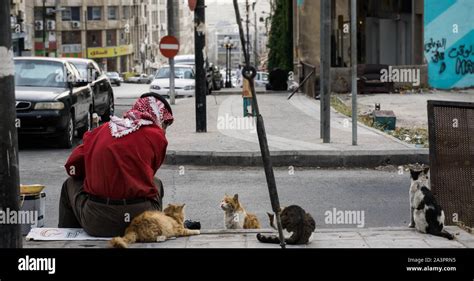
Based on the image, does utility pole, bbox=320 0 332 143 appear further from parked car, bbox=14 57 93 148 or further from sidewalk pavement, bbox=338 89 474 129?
parked car, bbox=14 57 93 148

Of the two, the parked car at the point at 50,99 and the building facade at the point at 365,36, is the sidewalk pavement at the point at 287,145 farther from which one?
the building facade at the point at 365,36

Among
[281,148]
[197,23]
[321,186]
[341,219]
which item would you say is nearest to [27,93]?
[197,23]

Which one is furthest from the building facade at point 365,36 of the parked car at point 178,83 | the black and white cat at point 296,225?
the black and white cat at point 296,225

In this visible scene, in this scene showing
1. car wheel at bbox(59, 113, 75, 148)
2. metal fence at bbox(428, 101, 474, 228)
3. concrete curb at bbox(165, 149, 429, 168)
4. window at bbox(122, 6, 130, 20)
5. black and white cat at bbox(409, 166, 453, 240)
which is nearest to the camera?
black and white cat at bbox(409, 166, 453, 240)

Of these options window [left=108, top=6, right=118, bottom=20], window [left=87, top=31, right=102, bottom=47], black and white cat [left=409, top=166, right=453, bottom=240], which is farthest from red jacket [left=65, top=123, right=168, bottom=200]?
window [left=108, top=6, right=118, bottom=20]

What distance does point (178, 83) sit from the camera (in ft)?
114

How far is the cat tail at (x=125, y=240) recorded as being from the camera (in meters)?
→ 7.09

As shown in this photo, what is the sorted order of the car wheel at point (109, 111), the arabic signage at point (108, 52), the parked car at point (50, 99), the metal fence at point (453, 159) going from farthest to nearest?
1. the arabic signage at point (108, 52)
2. the car wheel at point (109, 111)
3. the parked car at point (50, 99)
4. the metal fence at point (453, 159)

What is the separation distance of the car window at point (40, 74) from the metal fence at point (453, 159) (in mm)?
9800

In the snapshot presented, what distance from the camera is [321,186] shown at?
12461 mm

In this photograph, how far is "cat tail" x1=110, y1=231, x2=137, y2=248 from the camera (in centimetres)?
709

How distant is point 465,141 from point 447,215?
69 centimetres

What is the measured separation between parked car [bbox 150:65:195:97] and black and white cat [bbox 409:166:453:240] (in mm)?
25124
